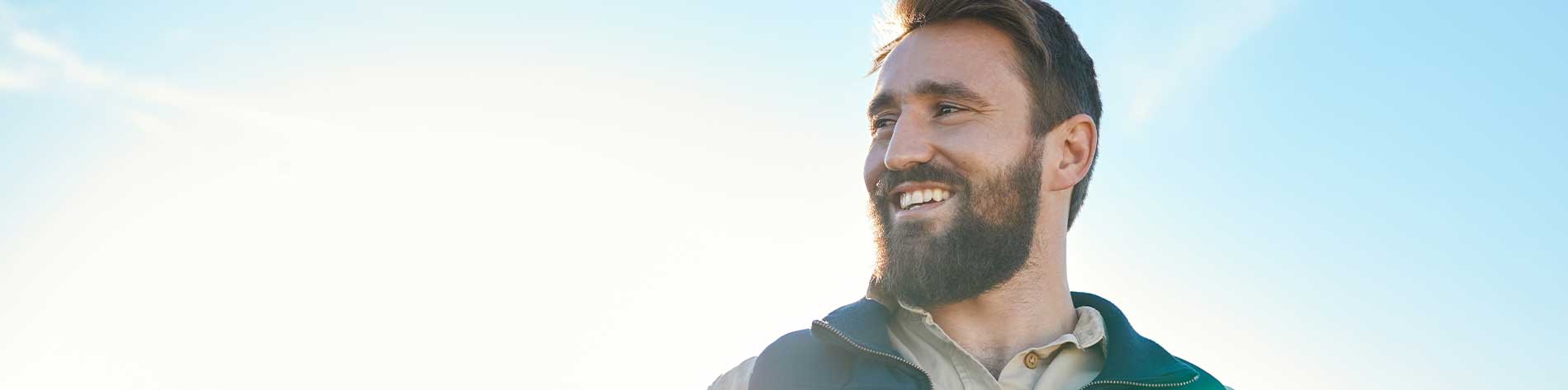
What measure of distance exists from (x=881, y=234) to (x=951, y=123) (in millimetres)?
458

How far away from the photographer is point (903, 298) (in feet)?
13.9

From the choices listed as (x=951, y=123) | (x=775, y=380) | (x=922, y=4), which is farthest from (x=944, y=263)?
(x=922, y=4)

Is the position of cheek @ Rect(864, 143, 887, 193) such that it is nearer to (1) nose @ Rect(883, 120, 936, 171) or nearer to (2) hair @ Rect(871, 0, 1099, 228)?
(1) nose @ Rect(883, 120, 936, 171)

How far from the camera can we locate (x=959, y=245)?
164 inches

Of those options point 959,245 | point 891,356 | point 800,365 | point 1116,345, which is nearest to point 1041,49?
point 959,245

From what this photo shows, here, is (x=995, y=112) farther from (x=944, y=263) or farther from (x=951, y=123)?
(x=944, y=263)

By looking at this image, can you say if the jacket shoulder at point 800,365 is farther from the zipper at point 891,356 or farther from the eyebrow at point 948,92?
the eyebrow at point 948,92

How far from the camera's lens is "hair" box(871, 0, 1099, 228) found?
451cm

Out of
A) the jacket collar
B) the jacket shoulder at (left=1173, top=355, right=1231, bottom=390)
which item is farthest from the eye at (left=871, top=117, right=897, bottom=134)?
the jacket shoulder at (left=1173, top=355, right=1231, bottom=390)

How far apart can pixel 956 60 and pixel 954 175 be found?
0.51 metres

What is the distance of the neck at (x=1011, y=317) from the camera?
13.6 ft

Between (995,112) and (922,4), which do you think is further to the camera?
(922,4)

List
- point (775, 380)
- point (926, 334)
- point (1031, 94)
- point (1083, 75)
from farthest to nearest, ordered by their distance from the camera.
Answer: point (1083, 75) < point (1031, 94) < point (926, 334) < point (775, 380)

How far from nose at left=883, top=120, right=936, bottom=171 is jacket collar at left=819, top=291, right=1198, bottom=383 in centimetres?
48
